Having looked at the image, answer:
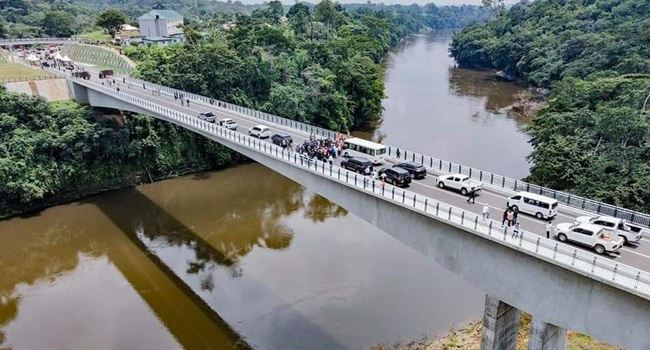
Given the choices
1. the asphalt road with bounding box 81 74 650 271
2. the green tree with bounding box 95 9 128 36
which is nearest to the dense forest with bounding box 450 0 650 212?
the asphalt road with bounding box 81 74 650 271

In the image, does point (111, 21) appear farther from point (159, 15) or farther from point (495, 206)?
point (495, 206)

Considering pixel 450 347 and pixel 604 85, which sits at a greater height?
pixel 604 85

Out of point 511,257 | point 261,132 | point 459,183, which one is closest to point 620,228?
point 511,257

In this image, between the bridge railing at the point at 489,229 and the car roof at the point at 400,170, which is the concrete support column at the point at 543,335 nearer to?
the bridge railing at the point at 489,229

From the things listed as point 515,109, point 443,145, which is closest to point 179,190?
point 443,145

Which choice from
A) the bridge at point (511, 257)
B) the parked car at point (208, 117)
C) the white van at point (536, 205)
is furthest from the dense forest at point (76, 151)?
the white van at point (536, 205)

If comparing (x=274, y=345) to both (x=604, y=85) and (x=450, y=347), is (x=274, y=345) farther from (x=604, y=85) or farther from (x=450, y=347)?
(x=604, y=85)

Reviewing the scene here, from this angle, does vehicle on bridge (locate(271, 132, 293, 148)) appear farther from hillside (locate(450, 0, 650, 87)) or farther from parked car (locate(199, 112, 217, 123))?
hillside (locate(450, 0, 650, 87))
